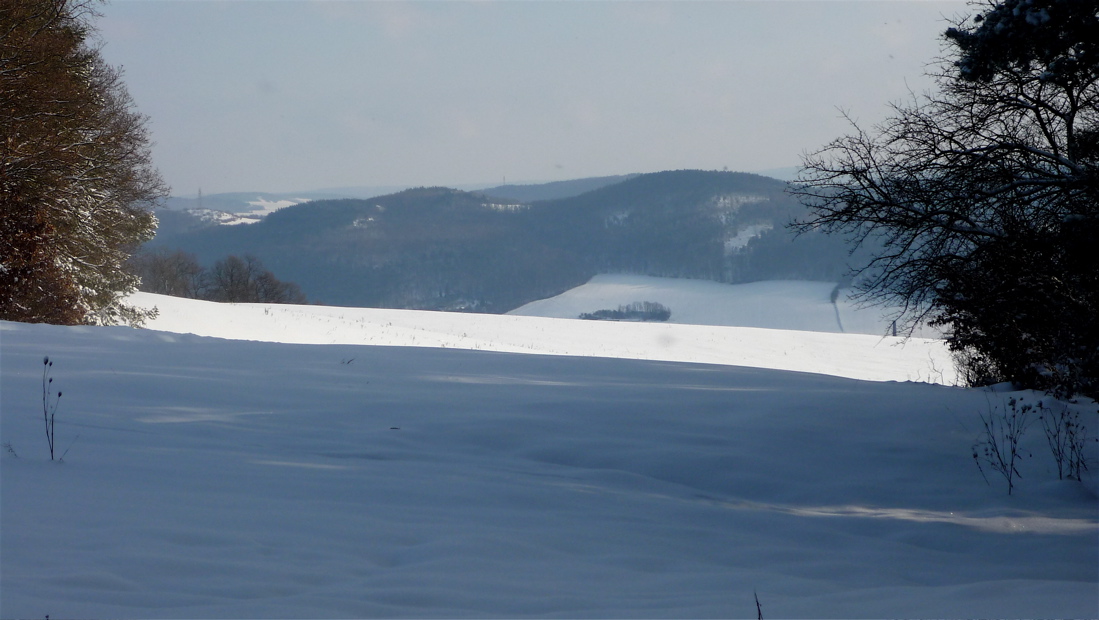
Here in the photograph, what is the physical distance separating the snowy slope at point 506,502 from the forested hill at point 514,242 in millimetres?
81302

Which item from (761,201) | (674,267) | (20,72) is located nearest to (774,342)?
(20,72)

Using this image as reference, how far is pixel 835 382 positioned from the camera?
30.3 feet

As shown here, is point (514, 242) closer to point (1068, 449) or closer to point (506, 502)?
point (1068, 449)

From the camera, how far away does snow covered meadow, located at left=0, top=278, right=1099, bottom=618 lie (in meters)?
3.12

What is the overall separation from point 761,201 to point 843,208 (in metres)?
128

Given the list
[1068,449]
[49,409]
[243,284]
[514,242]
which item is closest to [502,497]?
[49,409]

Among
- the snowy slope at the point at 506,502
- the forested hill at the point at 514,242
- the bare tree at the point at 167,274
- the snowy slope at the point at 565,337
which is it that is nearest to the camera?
the snowy slope at the point at 506,502

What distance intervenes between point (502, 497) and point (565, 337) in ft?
91.8

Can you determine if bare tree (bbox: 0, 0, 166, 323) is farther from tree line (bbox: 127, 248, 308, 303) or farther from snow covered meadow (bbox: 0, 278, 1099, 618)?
tree line (bbox: 127, 248, 308, 303)

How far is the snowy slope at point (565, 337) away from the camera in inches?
987

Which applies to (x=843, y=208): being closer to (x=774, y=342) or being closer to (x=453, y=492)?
Answer: (x=453, y=492)

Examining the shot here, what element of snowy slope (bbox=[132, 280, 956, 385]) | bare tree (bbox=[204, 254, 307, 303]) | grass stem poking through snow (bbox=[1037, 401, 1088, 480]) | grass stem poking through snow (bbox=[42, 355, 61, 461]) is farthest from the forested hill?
grass stem poking through snow (bbox=[1037, 401, 1088, 480])

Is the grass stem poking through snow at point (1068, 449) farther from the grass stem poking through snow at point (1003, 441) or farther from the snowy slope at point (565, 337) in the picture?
the snowy slope at point (565, 337)

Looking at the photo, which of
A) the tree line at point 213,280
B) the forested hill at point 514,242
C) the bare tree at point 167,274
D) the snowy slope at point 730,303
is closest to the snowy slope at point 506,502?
the snowy slope at point 730,303
